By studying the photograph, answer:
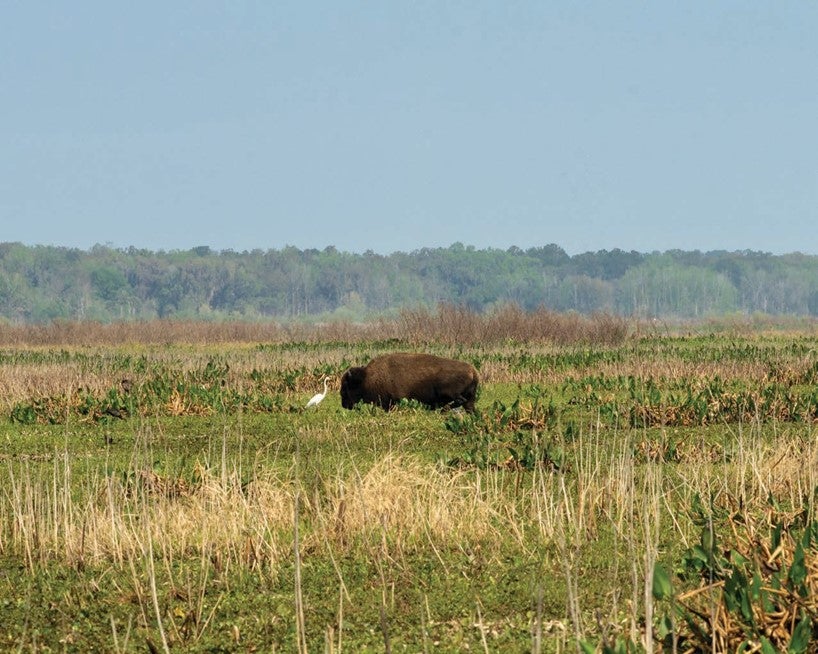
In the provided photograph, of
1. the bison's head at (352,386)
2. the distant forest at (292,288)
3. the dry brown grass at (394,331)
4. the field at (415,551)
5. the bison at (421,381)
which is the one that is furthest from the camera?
the distant forest at (292,288)

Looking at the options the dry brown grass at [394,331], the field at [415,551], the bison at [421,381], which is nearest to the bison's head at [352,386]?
the bison at [421,381]

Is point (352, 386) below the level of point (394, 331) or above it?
below

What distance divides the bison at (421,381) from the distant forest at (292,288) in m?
133

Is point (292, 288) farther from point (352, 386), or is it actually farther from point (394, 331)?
point (352, 386)

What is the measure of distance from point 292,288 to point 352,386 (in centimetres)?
16051

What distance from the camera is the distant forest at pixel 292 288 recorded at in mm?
165375

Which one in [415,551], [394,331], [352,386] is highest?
[394,331]

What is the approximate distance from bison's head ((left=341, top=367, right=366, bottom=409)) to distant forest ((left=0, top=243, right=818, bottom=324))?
133039 mm

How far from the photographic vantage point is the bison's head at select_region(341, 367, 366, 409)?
18.8 meters

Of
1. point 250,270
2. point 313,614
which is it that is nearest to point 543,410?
point 313,614

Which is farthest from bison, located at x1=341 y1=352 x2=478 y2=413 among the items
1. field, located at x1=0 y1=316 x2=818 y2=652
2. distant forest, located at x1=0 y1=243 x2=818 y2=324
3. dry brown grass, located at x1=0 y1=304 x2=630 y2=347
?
distant forest, located at x1=0 y1=243 x2=818 y2=324

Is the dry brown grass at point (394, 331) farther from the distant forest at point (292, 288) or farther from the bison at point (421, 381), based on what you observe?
the distant forest at point (292, 288)

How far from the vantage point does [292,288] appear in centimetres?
17862

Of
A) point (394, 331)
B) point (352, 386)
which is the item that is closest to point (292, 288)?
point (394, 331)
